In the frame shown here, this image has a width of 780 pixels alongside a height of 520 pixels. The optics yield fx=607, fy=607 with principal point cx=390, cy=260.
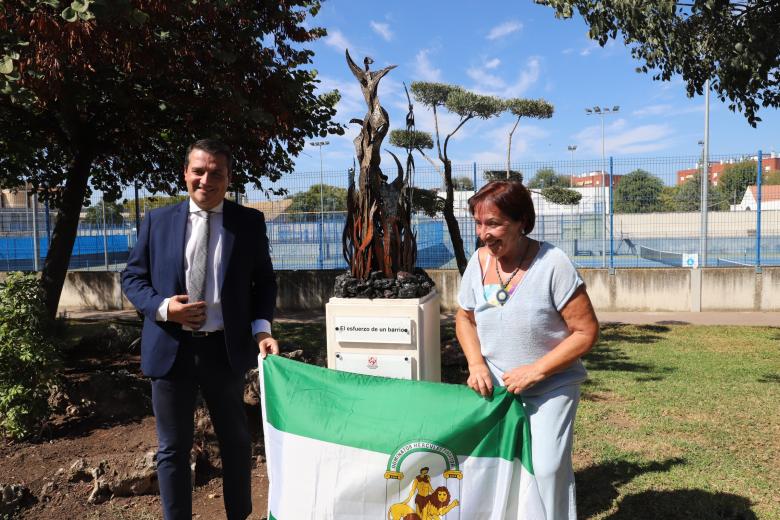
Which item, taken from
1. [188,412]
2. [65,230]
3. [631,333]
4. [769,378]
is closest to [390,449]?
[188,412]

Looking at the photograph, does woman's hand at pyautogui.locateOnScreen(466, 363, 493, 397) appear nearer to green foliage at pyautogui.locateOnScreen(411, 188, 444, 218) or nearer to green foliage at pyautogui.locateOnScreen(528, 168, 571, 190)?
green foliage at pyautogui.locateOnScreen(411, 188, 444, 218)

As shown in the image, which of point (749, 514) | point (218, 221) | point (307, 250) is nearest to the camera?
point (218, 221)

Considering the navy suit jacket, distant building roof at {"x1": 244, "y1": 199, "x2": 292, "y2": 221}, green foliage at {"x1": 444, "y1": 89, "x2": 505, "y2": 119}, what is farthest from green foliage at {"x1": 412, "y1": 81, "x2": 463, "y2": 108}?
the navy suit jacket

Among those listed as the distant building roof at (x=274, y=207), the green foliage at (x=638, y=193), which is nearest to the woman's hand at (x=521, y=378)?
the green foliage at (x=638, y=193)

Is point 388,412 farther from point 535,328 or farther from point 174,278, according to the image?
point 174,278

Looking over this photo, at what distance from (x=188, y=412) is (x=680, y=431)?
12.6ft

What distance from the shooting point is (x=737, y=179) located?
1226 centimetres

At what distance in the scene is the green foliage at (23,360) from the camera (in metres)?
4.29

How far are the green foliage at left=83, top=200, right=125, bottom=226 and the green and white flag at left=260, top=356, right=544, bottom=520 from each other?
13.7 meters

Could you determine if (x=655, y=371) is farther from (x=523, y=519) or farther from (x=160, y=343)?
(x=160, y=343)

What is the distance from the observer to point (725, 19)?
645cm

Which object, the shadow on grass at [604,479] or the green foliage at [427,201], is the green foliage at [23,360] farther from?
the green foliage at [427,201]

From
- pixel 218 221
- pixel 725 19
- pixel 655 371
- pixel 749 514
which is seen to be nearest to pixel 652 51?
pixel 725 19

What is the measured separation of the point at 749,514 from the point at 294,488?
2.53 m
